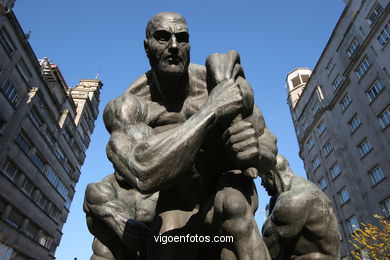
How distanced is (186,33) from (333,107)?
91.7ft

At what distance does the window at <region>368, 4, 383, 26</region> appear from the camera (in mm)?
20595

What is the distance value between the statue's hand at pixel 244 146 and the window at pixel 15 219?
1038 inches

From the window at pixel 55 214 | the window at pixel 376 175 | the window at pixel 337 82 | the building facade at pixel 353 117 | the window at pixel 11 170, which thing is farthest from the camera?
the window at pixel 55 214

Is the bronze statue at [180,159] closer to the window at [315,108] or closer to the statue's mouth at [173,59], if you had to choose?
the statue's mouth at [173,59]

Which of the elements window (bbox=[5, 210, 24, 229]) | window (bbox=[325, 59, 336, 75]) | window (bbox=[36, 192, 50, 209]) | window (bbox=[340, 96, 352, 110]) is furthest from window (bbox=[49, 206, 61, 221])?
window (bbox=[325, 59, 336, 75])

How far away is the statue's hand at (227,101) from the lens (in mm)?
1674

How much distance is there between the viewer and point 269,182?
7.23ft

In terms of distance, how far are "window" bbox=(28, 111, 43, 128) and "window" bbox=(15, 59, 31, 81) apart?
3.13 m

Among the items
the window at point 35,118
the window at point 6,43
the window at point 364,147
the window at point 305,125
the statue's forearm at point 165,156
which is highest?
the window at point 305,125

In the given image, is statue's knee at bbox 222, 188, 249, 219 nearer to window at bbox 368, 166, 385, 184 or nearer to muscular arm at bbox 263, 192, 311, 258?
muscular arm at bbox 263, 192, 311, 258

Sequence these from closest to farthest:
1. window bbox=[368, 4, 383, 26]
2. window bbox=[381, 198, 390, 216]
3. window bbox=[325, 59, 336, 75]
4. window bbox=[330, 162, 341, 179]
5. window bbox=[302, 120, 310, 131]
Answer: window bbox=[381, 198, 390, 216] → window bbox=[368, 4, 383, 26] → window bbox=[330, 162, 341, 179] → window bbox=[325, 59, 336, 75] → window bbox=[302, 120, 310, 131]

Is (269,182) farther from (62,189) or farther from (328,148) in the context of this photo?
(62,189)

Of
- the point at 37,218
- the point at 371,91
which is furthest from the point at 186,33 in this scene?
the point at 37,218

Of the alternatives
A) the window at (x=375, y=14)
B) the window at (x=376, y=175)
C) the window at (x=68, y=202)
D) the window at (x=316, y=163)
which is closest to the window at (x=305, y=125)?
the window at (x=316, y=163)
